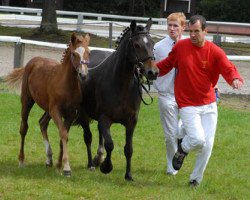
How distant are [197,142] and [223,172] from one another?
5.36 ft

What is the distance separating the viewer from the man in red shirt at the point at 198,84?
7.63 metres

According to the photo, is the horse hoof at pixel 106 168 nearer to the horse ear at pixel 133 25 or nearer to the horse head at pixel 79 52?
the horse head at pixel 79 52

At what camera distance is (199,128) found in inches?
301

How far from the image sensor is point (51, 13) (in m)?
30.3

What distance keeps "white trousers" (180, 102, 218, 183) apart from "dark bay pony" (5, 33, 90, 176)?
138 centimetres

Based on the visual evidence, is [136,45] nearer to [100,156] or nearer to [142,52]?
[142,52]

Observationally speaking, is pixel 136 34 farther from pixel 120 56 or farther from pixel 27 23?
pixel 27 23

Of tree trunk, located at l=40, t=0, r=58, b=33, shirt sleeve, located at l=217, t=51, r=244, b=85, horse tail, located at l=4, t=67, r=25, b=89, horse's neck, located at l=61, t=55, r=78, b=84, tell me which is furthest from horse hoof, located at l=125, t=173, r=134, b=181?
tree trunk, located at l=40, t=0, r=58, b=33

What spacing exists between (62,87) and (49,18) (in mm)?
22625

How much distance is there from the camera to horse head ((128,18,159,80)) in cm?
749

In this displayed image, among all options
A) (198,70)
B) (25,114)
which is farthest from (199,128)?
(25,114)

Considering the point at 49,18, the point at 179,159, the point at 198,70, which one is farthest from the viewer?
the point at 49,18

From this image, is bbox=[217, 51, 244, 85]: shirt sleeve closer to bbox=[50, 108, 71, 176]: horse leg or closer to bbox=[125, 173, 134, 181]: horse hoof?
bbox=[125, 173, 134, 181]: horse hoof

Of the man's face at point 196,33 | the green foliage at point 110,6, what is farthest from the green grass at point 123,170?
the green foliage at point 110,6
